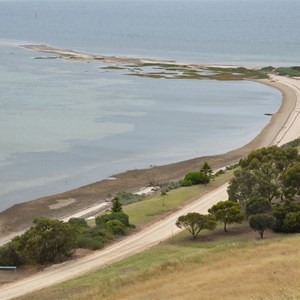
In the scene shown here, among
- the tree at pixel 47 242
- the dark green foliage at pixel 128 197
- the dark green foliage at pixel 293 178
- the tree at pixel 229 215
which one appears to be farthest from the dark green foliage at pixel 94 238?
the dark green foliage at pixel 293 178

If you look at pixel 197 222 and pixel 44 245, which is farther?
pixel 197 222

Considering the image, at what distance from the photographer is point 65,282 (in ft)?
85.3

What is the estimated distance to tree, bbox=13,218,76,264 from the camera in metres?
29.3

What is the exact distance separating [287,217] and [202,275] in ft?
27.2

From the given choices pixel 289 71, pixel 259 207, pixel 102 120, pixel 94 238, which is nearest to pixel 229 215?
pixel 259 207

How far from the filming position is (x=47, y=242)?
96.9ft

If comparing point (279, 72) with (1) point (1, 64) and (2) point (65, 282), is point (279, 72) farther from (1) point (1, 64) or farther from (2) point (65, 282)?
(2) point (65, 282)

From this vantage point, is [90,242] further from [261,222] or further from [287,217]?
[287,217]

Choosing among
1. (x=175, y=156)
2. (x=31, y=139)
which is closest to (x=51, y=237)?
(x=175, y=156)

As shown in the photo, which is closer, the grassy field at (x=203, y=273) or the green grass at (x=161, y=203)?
the grassy field at (x=203, y=273)

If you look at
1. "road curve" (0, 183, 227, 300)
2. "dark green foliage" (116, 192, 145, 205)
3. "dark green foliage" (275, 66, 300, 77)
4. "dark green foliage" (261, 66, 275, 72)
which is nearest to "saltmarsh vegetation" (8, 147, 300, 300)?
"road curve" (0, 183, 227, 300)

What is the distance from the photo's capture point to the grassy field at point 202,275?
69.1ft

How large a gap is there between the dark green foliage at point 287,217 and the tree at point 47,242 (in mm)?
8602

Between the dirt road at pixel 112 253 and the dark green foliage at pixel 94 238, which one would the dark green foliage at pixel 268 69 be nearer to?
the dirt road at pixel 112 253
